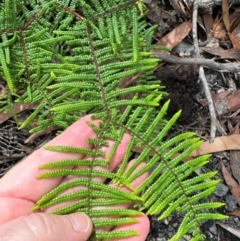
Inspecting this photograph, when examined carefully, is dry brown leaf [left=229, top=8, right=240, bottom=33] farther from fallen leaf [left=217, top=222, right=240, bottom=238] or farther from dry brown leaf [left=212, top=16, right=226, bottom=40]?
fallen leaf [left=217, top=222, right=240, bottom=238]

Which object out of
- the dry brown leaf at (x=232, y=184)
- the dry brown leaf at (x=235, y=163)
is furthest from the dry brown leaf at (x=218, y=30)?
the dry brown leaf at (x=232, y=184)

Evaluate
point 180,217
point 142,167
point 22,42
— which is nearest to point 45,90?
point 22,42

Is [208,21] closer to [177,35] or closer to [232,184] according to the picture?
[177,35]

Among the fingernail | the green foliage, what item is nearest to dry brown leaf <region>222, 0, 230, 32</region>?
the green foliage

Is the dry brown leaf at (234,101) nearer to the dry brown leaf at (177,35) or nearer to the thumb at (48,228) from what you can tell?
the dry brown leaf at (177,35)

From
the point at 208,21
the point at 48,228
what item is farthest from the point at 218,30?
the point at 48,228
